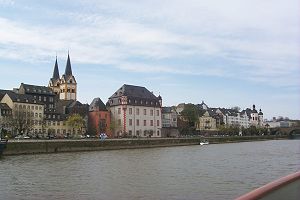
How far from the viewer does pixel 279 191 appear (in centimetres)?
281

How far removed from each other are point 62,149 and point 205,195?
4562 cm

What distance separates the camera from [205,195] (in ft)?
59.1

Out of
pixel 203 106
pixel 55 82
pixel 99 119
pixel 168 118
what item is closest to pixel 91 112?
pixel 99 119

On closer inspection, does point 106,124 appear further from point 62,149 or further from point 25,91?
point 62,149

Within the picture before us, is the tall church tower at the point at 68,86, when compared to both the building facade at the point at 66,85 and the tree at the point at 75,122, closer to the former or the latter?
the building facade at the point at 66,85

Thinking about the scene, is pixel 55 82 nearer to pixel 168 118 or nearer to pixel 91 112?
pixel 91 112

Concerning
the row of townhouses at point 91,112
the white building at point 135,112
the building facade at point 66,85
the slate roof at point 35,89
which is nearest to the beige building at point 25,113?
the row of townhouses at point 91,112

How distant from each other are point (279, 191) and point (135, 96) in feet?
369

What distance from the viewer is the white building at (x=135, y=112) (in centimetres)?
11184

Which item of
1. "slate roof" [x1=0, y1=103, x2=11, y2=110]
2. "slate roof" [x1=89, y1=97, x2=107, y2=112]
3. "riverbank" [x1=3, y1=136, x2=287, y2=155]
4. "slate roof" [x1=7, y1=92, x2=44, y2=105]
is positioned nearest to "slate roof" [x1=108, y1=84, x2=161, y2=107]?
"slate roof" [x1=89, y1=97, x2=107, y2=112]

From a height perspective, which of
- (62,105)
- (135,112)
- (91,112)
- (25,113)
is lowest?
(25,113)

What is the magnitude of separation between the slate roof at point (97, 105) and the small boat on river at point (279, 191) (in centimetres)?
11229

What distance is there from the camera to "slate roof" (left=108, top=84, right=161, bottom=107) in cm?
11344

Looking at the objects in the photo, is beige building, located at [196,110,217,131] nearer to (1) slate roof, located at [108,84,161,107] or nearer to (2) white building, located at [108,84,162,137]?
(2) white building, located at [108,84,162,137]
